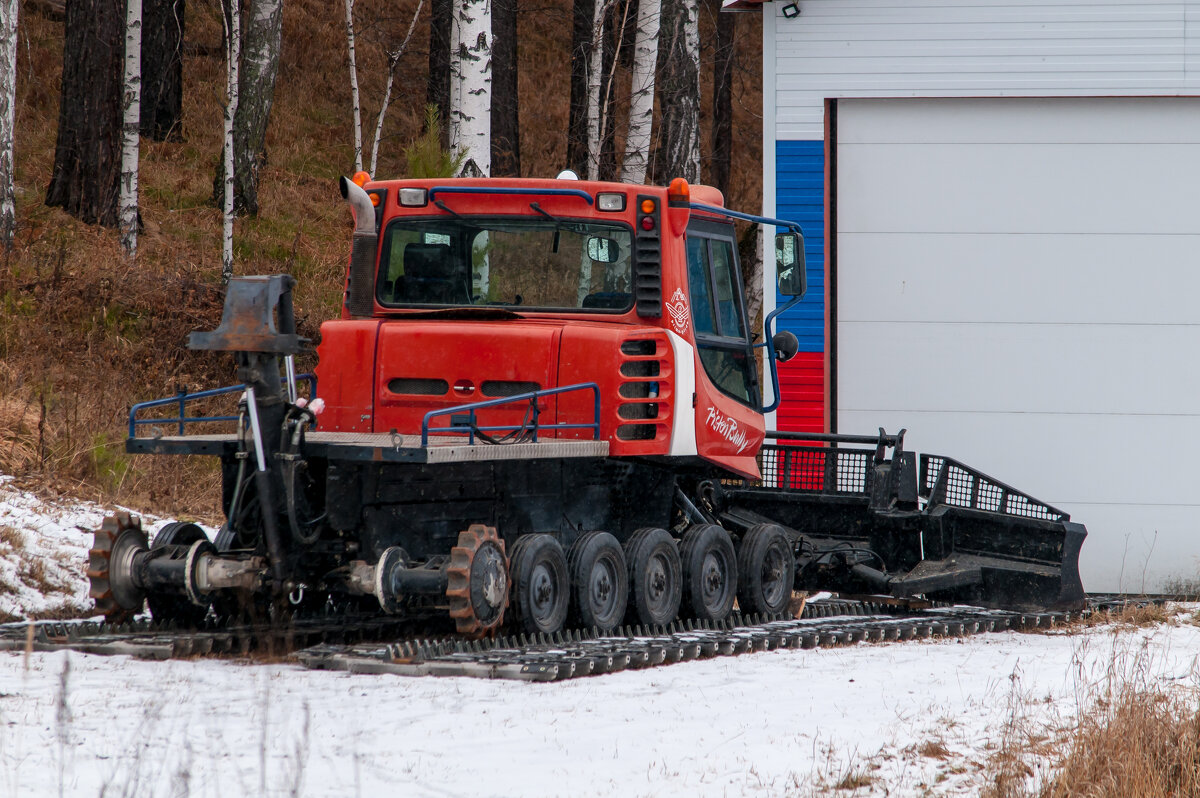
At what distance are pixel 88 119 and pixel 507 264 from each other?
11.0 meters

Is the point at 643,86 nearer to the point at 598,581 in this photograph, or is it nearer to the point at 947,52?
the point at 947,52

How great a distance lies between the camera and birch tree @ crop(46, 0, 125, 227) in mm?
17953

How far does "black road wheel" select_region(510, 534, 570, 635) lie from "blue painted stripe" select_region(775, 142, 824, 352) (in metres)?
4.93

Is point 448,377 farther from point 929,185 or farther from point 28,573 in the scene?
point 929,185

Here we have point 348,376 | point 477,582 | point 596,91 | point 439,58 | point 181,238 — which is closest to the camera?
point 477,582

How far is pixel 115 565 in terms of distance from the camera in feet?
25.7

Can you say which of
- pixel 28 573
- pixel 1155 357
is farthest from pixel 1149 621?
pixel 28 573

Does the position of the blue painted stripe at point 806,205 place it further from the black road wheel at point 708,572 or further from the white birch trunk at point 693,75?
the white birch trunk at point 693,75

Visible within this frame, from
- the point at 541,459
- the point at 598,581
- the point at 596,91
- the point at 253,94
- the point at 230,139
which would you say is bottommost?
the point at 598,581

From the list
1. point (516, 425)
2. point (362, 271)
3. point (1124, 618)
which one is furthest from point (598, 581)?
point (1124, 618)

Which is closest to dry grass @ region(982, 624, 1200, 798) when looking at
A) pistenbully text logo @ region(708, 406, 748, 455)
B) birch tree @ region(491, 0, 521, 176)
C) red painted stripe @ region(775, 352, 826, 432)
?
pistenbully text logo @ region(708, 406, 748, 455)

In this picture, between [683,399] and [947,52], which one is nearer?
[683,399]

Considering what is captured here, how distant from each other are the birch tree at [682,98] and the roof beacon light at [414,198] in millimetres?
10298

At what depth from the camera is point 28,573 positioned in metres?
9.16
